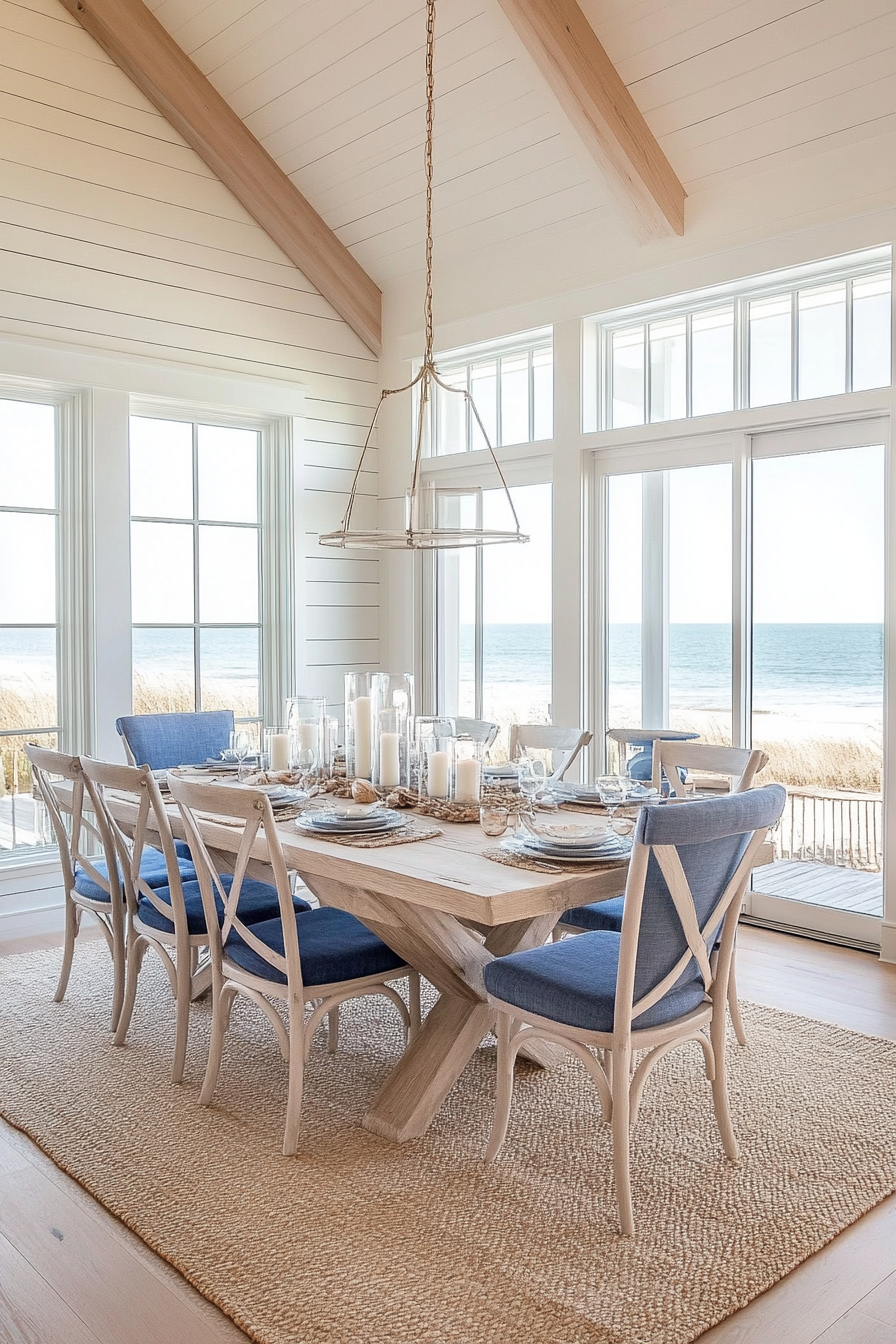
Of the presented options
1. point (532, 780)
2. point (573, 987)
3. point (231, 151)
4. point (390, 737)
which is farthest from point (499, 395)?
point (573, 987)

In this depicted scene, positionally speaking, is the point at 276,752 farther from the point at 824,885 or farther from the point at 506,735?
the point at 824,885

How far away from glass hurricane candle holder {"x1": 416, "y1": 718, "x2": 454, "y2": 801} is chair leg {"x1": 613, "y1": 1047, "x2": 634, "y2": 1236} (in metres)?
1.02

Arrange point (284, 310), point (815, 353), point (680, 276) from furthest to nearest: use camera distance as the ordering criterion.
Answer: point (284, 310)
point (680, 276)
point (815, 353)

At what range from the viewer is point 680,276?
173 inches

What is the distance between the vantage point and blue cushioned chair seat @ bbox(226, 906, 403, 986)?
8.23ft

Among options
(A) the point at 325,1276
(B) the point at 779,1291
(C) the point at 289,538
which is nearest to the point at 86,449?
(C) the point at 289,538

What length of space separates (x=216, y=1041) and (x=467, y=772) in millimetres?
946

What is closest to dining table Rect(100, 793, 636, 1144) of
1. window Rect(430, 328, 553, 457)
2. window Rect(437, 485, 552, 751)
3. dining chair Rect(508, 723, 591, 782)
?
dining chair Rect(508, 723, 591, 782)

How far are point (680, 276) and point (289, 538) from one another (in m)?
2.25

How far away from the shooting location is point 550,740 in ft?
12.1

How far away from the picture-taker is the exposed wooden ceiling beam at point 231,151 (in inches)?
180

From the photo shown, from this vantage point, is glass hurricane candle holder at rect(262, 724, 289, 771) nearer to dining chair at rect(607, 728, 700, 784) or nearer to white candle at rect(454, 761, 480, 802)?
white candle at rect(454, 761, 480, 802)

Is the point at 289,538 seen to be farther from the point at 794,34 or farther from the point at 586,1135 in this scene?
the point at 586,1135

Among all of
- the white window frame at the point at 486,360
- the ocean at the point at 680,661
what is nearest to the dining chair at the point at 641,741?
the ocean at the point at 680,661
